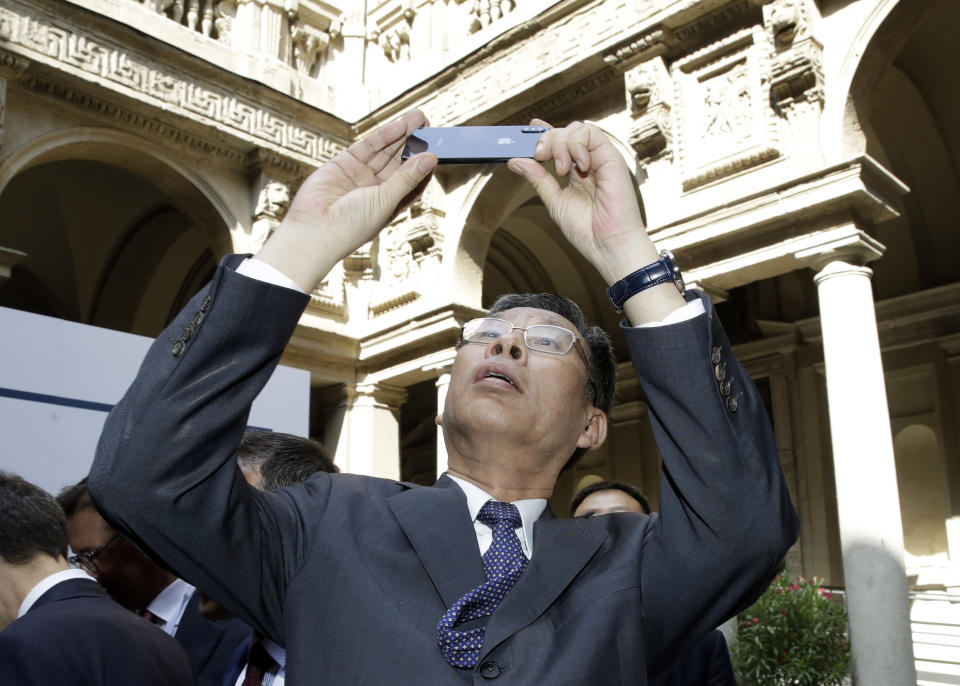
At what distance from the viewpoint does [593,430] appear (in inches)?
78.5

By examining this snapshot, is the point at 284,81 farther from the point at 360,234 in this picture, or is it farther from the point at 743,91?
the point at 360,234

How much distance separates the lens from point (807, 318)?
12.2 metres

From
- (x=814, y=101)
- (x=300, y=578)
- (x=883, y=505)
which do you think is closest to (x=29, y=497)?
(x=300, y=578)

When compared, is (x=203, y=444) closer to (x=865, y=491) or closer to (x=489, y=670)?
(x=489, y=670)

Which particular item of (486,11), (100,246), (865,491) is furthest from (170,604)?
(100,246)

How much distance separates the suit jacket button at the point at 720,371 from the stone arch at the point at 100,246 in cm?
1254

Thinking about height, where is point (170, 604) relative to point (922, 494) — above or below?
below

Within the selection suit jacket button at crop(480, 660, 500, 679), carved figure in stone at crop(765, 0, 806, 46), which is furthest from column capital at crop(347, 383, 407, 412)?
suit jacket button at crop(480, 660, 500, 679)

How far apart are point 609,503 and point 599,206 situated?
2244 mm

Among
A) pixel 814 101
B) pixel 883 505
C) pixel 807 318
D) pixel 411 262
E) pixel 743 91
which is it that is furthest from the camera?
pixel 807 318

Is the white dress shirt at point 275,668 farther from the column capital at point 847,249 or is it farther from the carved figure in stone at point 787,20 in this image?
the carved figure in stone at point 787,20

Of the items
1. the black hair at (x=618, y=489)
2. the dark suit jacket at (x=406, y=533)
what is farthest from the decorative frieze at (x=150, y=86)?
the dark suit jacket at (x=406, y=533)

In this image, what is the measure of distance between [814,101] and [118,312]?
10.7 metres

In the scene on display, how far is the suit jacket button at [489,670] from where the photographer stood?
1384 mm
